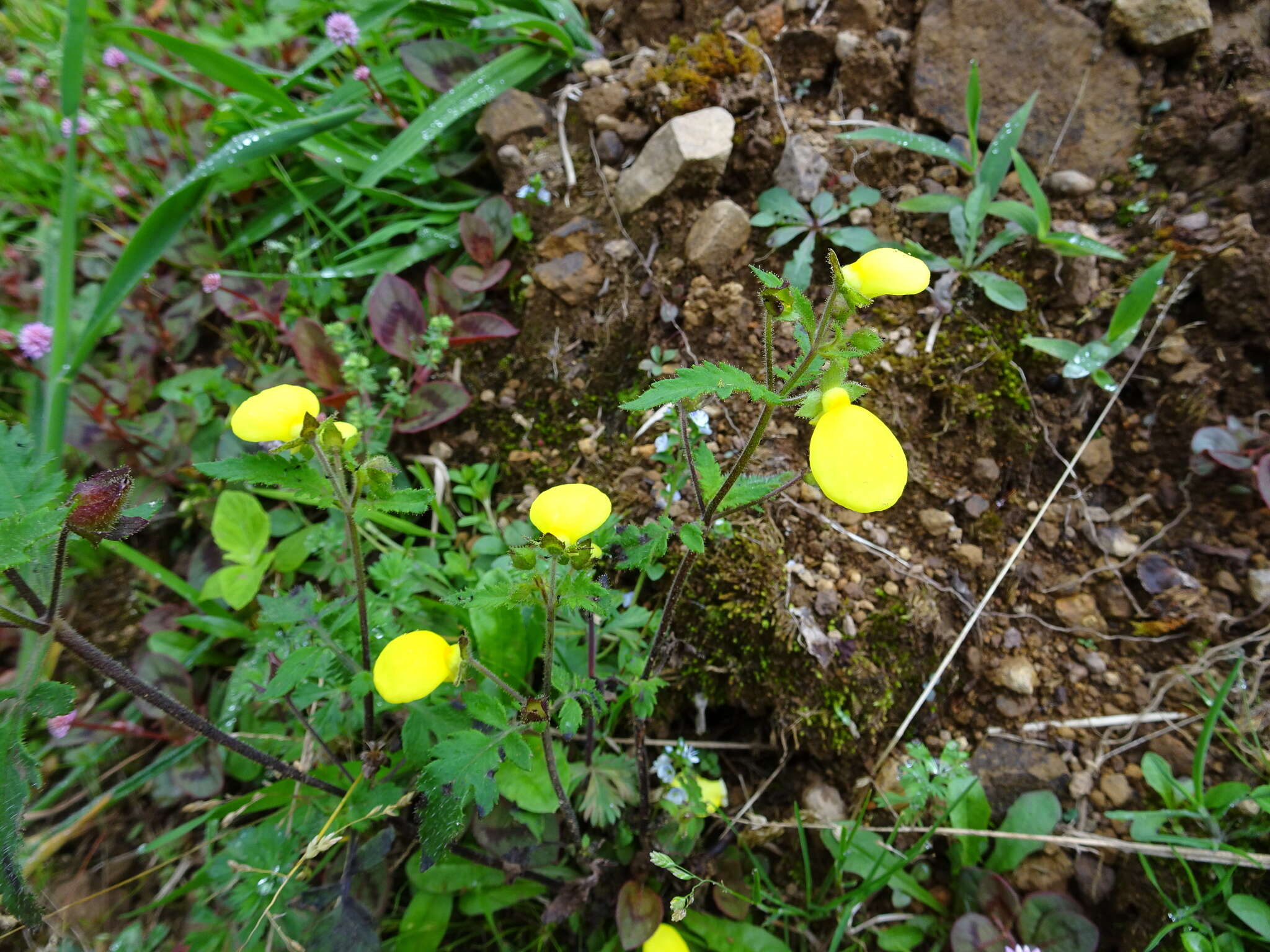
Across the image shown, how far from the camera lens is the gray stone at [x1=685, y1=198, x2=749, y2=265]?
7.17 ft

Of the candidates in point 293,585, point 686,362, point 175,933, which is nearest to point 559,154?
point 686,362

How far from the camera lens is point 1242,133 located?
7.17ft

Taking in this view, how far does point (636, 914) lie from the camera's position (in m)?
1.59

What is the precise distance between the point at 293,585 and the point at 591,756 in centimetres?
120

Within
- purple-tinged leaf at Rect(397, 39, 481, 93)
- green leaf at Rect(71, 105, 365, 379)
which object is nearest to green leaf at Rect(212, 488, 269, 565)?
green leaf at Rect(71, 105, 365, 379)

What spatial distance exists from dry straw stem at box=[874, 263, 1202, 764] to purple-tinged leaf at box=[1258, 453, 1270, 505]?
0.39 meters

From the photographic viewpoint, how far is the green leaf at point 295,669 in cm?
135

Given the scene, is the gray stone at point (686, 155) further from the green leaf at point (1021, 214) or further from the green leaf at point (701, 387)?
the green leaf at point (701, 387)

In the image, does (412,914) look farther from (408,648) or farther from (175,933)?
(408,648)

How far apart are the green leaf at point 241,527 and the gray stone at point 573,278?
120 cm

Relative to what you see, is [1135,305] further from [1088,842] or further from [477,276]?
[477,276]

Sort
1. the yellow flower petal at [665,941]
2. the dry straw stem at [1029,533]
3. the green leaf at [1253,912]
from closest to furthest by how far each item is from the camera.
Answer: the green leaf at [1253,912]
the yellow flower petal at [665,941]
the dry straw stem at [1029,533]

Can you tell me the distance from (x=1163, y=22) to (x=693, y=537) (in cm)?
255

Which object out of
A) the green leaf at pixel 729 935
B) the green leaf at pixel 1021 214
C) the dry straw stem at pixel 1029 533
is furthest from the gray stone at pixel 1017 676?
the green leaf at pixel 1021 214
